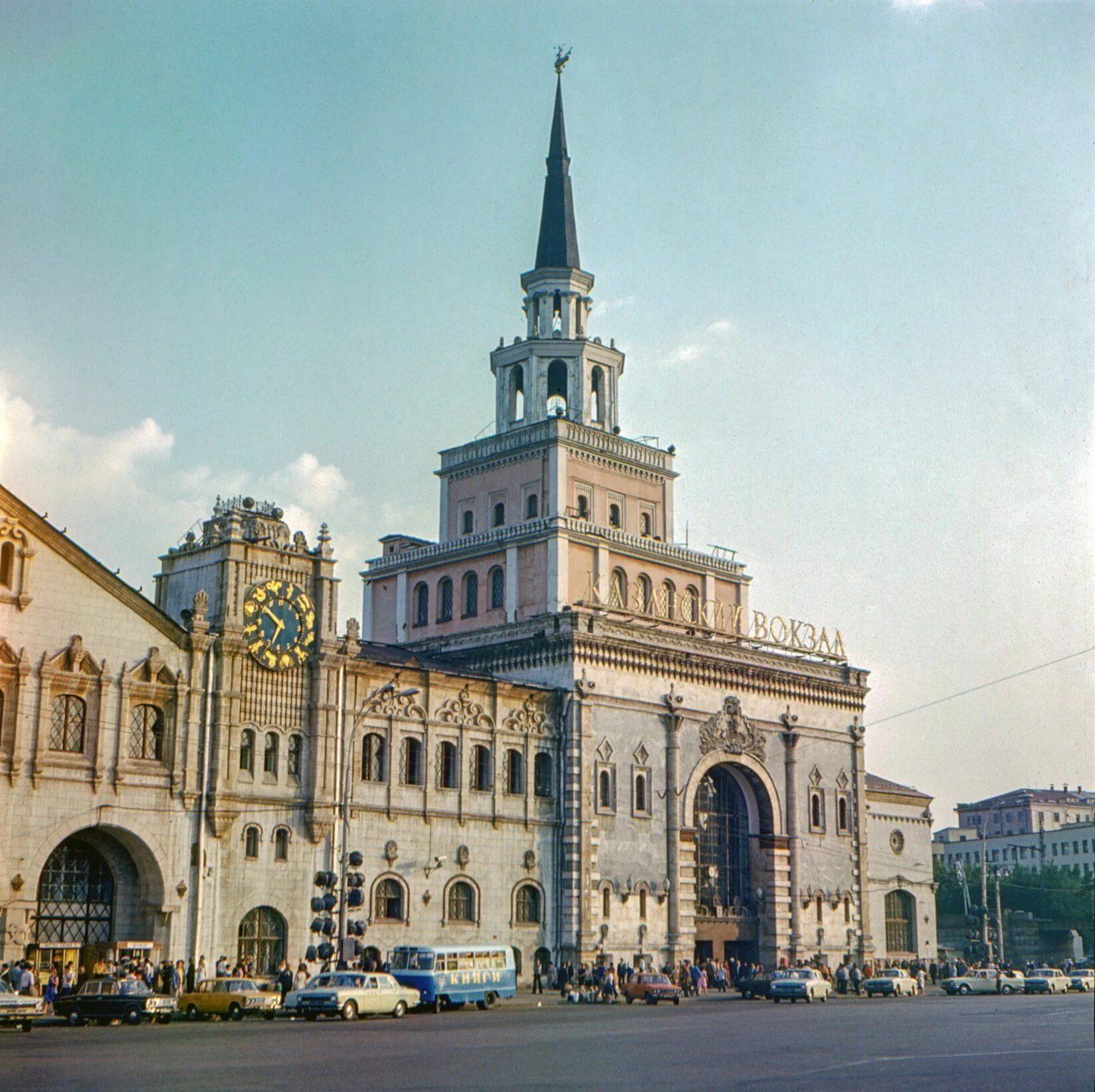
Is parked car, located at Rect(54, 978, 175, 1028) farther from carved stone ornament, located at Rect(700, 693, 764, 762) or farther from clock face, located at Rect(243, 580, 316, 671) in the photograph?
carved stone ornament, located at Rect(700, 693, 764, 762)

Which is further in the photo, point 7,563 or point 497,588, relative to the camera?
point 497,588

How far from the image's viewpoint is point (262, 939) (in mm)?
51000

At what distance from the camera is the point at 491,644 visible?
215ft

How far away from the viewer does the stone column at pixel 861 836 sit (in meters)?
73.5

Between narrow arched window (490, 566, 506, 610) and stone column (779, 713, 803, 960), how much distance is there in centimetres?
1394

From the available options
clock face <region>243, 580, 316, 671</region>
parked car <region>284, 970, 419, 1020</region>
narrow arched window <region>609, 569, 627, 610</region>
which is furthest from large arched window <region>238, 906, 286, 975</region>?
narrow arched window <region>609, 569, 627, 610</region>

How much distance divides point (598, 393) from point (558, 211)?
32.0 feet

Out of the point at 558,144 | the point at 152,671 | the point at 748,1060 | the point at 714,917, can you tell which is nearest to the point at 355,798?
the point at 152,671

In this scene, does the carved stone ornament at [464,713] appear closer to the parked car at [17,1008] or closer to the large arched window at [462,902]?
the large arched window at [462,902]

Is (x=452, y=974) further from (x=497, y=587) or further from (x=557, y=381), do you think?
(x=557, y=381)

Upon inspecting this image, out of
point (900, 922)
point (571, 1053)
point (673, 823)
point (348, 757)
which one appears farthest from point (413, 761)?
point (900, 922)

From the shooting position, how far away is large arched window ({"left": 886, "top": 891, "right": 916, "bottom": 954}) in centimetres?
8044

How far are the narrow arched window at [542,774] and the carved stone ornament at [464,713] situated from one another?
3075 millimetres

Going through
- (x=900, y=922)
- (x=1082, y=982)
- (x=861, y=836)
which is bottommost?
(x=1082, y=982)
